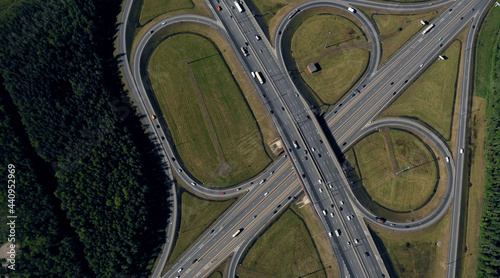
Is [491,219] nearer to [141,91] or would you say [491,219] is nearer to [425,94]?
[425,94]

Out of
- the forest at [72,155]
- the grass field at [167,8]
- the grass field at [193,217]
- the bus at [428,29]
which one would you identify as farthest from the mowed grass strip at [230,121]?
the bus at [428,29]

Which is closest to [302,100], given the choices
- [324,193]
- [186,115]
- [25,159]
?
[324,193]

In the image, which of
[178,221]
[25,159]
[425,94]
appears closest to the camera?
[25,159]

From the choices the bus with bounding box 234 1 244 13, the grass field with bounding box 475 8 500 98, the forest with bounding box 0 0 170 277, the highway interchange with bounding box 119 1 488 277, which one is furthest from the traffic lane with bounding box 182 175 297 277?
the grass field with bounding box 475 8 500 98

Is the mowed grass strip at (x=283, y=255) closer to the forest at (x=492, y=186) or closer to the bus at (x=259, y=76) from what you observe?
the bus at (x=259, y=76)

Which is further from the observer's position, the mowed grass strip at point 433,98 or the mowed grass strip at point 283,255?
the mowed grass strip at point 433,98

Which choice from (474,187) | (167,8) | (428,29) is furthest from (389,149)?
(167,8)

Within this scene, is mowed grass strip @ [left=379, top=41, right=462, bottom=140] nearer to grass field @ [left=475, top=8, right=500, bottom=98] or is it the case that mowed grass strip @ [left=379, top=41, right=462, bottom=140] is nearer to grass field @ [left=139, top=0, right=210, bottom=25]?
grass field @ [left=475, top=8, right=500, bottom=98]
